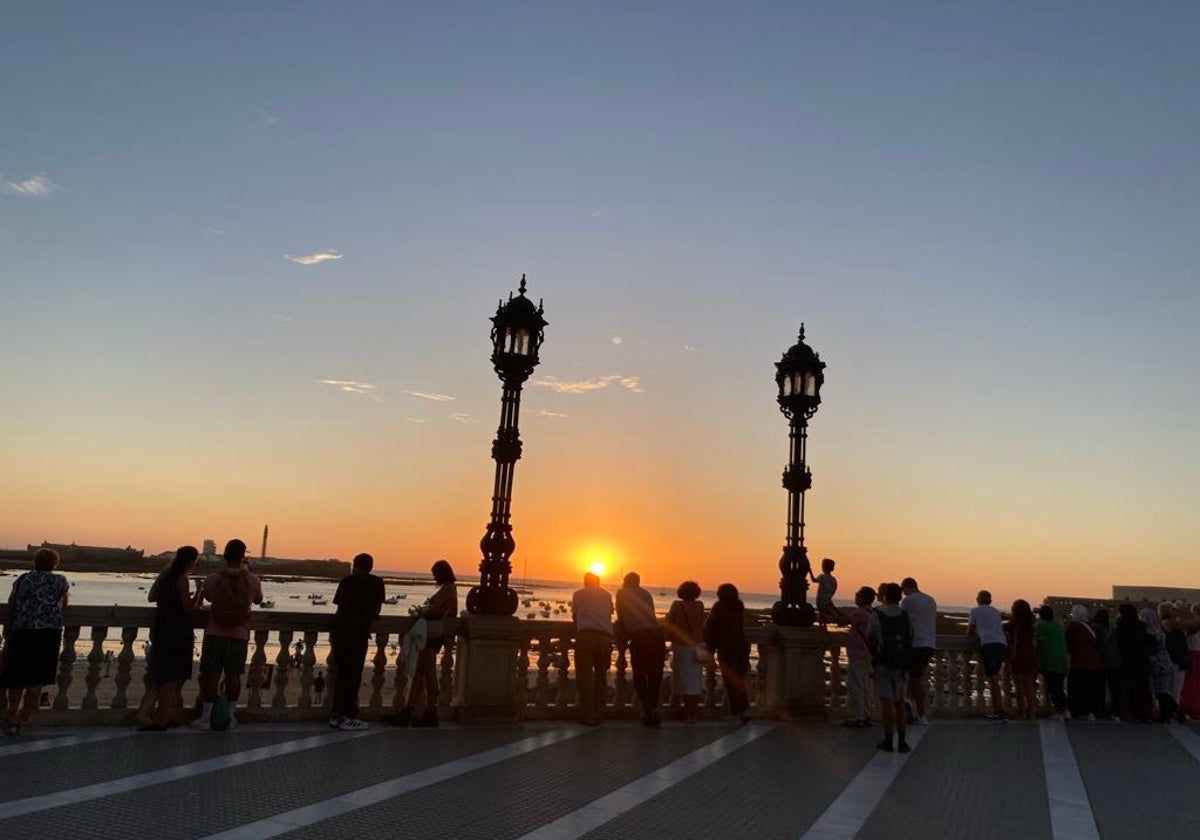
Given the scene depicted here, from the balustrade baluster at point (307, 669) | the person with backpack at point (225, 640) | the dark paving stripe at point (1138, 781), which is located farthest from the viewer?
the balustrade baluster at point (307, 669)

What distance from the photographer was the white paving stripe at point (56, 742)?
27.6 ft

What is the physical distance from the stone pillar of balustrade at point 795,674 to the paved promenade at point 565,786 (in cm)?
180

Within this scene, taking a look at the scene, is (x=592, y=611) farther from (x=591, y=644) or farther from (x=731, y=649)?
(x=731, y=649)

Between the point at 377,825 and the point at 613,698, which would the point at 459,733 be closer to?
the point at 613,698

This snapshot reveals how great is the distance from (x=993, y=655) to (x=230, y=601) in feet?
35.1

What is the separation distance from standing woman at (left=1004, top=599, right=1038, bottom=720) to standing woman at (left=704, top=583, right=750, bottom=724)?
454cm

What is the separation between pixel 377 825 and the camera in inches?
253

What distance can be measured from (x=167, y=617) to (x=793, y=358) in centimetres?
954

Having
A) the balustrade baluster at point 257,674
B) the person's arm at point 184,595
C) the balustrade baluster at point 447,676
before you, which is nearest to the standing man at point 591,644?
the balustrade baluster at point 447,676

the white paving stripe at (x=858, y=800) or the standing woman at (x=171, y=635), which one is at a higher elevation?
the standing woman at (x=171, y=635)

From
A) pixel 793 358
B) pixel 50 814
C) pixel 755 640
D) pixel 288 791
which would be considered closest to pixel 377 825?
pixel 288 791

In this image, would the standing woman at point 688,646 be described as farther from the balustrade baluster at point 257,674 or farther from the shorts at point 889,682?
the balustrade baluster at point 257,674

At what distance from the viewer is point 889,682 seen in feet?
35.1

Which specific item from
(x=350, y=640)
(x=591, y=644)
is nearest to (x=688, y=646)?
(x=591, y=644)
